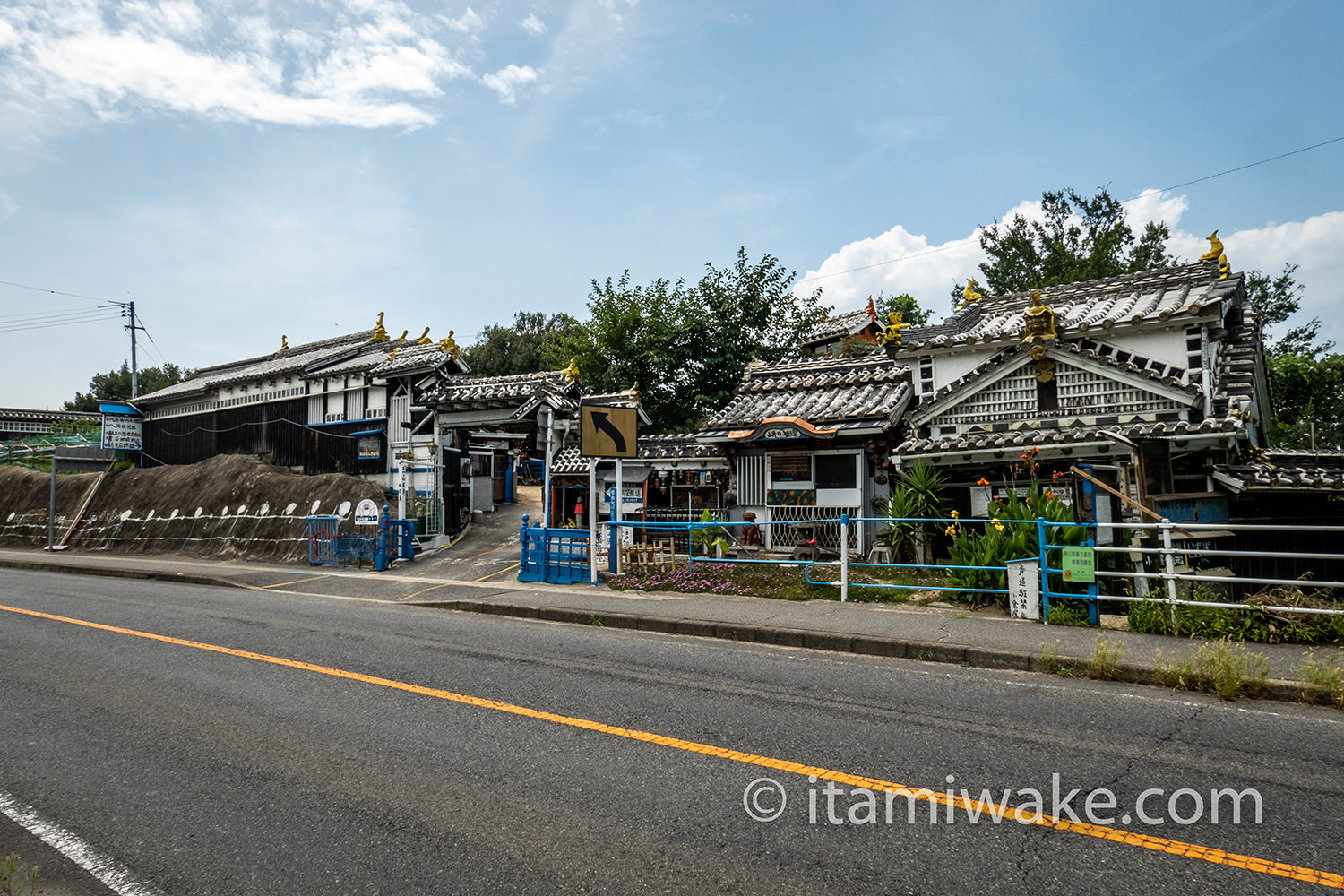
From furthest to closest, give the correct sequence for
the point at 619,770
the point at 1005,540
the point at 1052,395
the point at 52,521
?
the point at 52,521 → the point at 1052,395 → the point at 1005,540 → the point at 619,770

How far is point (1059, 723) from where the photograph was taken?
17.9 feet

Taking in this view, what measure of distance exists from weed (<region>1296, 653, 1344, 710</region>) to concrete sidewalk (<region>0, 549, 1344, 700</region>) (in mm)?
96

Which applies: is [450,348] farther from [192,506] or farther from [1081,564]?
[1081,564]

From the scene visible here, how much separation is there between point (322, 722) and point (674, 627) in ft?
16.8

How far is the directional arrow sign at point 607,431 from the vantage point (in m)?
13.5

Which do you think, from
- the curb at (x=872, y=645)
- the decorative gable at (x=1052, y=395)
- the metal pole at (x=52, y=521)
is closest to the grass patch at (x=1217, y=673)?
the curb at (x=872, y=645)

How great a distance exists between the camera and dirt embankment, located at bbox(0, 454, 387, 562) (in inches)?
840

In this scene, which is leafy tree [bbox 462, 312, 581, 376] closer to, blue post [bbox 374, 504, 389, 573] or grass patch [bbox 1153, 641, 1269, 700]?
blue post [bbox 374, 504, 389, 573]

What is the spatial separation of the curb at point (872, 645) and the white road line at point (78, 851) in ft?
21.8

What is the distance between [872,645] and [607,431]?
7.04 m

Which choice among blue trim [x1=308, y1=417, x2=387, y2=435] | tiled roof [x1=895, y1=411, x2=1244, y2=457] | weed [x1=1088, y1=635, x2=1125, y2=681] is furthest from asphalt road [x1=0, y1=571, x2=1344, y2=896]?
blue trim [x1=308, y1=417, x2=387, y2=435]

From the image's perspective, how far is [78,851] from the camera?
380 cm

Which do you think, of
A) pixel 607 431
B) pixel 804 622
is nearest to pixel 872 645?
pixel 804 622

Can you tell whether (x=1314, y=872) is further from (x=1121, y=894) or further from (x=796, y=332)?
(x=796, y=332)
